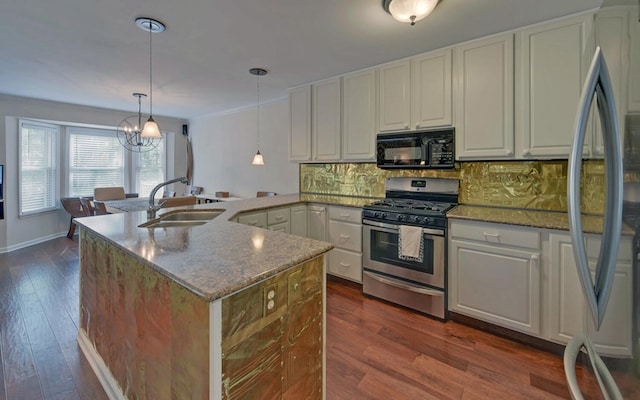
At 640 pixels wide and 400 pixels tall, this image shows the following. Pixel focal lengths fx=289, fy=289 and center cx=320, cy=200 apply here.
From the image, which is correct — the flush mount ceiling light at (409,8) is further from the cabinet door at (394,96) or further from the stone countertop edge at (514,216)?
the stone countertop edge at (514,216)

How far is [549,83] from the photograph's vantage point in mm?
2211

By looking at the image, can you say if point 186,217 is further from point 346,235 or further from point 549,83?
point 549,83

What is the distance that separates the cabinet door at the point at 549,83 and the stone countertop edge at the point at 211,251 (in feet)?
6.63

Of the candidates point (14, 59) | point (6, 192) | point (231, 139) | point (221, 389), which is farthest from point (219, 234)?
point (6, 192)

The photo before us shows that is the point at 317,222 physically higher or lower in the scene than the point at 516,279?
higher

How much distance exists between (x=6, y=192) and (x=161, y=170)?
8.23ft

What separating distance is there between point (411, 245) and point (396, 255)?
0.21 meters

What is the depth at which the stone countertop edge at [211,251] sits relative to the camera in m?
0.96

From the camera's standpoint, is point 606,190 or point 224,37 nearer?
point 606,190

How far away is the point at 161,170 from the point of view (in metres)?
6.62

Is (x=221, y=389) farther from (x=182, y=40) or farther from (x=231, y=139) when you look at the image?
(x=231, y=139)

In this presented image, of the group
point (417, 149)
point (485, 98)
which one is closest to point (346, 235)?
point (417, 149)

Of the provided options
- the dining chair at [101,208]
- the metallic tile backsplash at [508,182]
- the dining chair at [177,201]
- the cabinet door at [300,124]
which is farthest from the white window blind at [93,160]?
the metallic tile backsplash at [508,182]

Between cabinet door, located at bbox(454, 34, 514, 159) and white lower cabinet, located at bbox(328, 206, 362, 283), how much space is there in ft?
3.97
